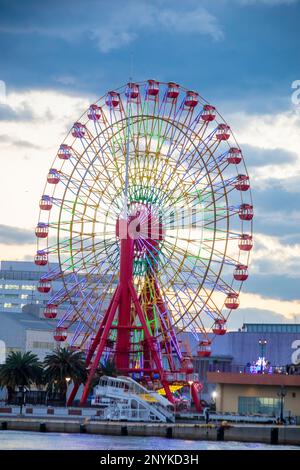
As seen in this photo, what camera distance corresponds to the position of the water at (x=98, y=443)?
83688mm

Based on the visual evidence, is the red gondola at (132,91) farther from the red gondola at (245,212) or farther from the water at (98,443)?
the water at (98,443)

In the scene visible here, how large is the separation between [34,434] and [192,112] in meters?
37.7

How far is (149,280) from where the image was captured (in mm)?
117125

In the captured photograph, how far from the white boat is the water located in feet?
40.9

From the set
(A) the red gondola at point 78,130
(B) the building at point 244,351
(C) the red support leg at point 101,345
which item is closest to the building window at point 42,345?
(B) the building at point 244,351

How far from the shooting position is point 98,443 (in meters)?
88.1

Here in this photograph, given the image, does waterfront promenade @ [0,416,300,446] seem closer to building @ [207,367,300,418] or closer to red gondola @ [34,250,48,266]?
red gondola @ [34,250,48,266]

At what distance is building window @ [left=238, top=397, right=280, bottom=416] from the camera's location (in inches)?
5012

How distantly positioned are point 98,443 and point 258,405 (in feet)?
142

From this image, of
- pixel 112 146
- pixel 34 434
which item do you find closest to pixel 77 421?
pixel 34 434

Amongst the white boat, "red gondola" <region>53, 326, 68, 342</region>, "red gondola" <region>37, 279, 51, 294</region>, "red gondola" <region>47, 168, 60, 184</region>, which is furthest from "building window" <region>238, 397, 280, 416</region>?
"red gondola" <region>47, 168, 60, 184</region>

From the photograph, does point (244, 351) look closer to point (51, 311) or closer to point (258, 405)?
point (258, 405)

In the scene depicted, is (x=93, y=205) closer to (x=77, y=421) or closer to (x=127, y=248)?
(x=127, y=248)

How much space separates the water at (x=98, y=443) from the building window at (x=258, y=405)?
109 feet
